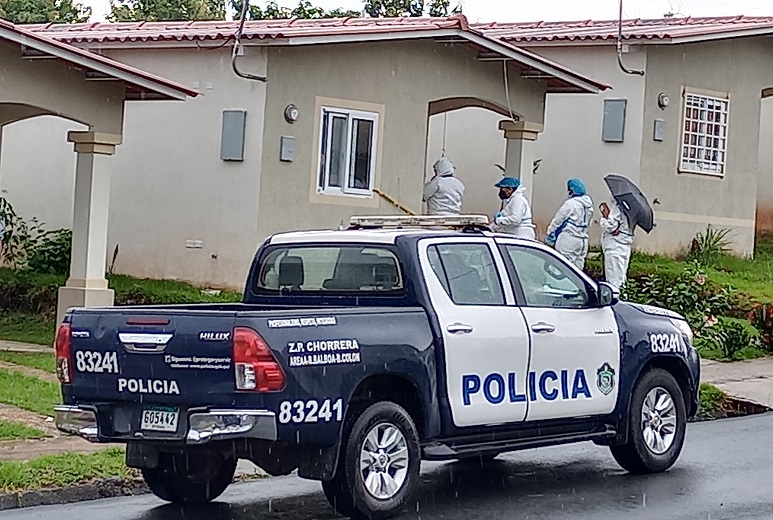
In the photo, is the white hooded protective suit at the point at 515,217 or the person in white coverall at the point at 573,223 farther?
the person in white coverall at the point at 573,223

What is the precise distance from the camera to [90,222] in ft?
52.3

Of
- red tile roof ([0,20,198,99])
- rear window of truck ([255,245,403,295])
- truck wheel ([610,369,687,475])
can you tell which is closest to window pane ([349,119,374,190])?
red tile roof ([0,20,198,99])

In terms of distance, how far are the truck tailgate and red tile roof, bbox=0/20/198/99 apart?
22.6ft

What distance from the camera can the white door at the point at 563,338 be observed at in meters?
9.46

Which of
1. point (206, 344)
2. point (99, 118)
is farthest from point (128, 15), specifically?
point (206, 344)

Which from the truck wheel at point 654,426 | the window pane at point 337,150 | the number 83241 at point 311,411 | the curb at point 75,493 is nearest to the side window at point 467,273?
the number 83241 at point 311,411

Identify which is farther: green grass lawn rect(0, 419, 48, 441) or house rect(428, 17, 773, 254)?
house rect(428, 17, 773, 254)

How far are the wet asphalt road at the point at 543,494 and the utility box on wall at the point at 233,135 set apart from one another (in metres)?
8.13

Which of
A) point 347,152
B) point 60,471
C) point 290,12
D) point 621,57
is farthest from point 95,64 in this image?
point 290,12

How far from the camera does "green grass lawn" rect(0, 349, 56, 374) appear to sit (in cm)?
1424

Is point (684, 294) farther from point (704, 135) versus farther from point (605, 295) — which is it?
point (605, 295)

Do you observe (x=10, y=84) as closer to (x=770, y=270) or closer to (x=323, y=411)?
(x=323, y=411)

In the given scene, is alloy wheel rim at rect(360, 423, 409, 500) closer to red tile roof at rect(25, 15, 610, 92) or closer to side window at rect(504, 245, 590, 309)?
side window at rect(504, 245, 590, 309)

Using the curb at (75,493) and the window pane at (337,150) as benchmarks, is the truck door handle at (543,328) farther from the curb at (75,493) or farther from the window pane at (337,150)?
the window pane at (337,150)
